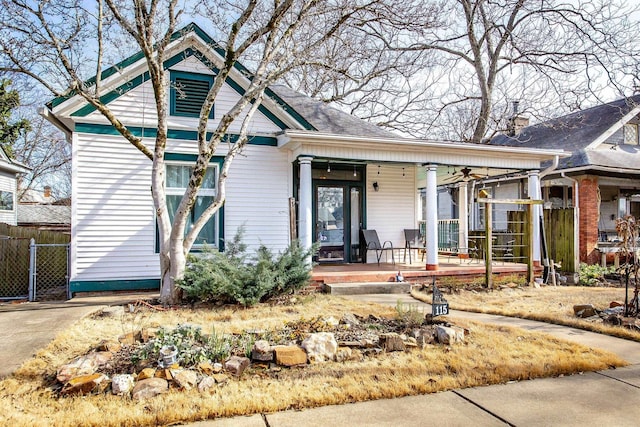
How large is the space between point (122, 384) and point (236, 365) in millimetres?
968

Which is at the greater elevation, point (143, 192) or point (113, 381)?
point (143, 192)

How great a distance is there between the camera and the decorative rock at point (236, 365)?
156 inches

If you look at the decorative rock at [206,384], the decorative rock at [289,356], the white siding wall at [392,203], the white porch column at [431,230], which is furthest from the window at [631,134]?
the decorative rock at [206,384]

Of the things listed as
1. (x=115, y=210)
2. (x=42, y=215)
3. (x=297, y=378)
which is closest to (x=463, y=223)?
(x=115, y=210)

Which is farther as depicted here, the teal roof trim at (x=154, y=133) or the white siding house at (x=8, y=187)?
the white siding house at (x=8, y=187)

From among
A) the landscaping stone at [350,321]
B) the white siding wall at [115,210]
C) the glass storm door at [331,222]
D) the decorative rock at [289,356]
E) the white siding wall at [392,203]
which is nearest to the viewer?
the decorative rock at [289,356]

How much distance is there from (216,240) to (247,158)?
73.3 inches

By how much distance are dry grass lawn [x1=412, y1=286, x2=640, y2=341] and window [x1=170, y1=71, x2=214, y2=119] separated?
5.94 meters

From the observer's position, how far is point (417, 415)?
3.24 metres

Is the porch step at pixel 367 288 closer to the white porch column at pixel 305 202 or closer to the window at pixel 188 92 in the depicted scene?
the white porch column at pixel 305 202

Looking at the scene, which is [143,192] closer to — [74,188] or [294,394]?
[74,188]

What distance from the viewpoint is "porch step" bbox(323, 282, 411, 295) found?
331 inches

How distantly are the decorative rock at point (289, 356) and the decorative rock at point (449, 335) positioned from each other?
1656 millimetres

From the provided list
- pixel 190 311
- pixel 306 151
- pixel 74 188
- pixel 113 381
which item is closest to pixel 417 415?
pixel 113 381
